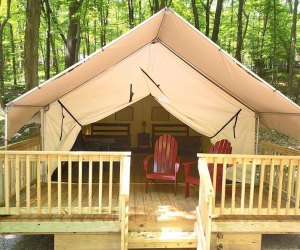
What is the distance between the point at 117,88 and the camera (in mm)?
5570

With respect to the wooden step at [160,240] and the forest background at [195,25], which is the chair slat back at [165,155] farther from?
the forest background at [195,25]

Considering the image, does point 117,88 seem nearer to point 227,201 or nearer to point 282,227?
point 227,201

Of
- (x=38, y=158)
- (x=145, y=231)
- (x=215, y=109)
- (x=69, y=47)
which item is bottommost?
(x=145, y=231)

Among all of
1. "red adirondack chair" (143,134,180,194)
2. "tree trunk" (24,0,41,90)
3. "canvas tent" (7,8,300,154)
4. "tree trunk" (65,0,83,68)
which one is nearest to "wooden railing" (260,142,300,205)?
"canvas tent" (7,8,300,154)

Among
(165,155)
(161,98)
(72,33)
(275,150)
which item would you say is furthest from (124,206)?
(72,33)

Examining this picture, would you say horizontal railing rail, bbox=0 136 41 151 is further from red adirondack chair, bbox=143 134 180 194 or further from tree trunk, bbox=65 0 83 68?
tree trunk, bbox=65 0 83 68

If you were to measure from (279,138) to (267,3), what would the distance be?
632cm

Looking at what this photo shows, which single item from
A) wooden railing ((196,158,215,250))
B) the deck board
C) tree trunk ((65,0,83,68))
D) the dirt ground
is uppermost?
tree trunk ((65,0,83,68))

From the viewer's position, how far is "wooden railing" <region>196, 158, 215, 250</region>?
3152 millimetres

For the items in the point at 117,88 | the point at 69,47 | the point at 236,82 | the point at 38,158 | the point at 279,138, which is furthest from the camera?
the point at 279,138

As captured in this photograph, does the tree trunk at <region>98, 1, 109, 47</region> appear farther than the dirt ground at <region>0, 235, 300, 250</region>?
Yes

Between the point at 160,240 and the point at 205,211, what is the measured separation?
68 cm

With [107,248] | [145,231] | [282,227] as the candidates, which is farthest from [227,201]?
[107,248]

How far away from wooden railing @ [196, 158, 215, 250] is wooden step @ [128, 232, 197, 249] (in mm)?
160
